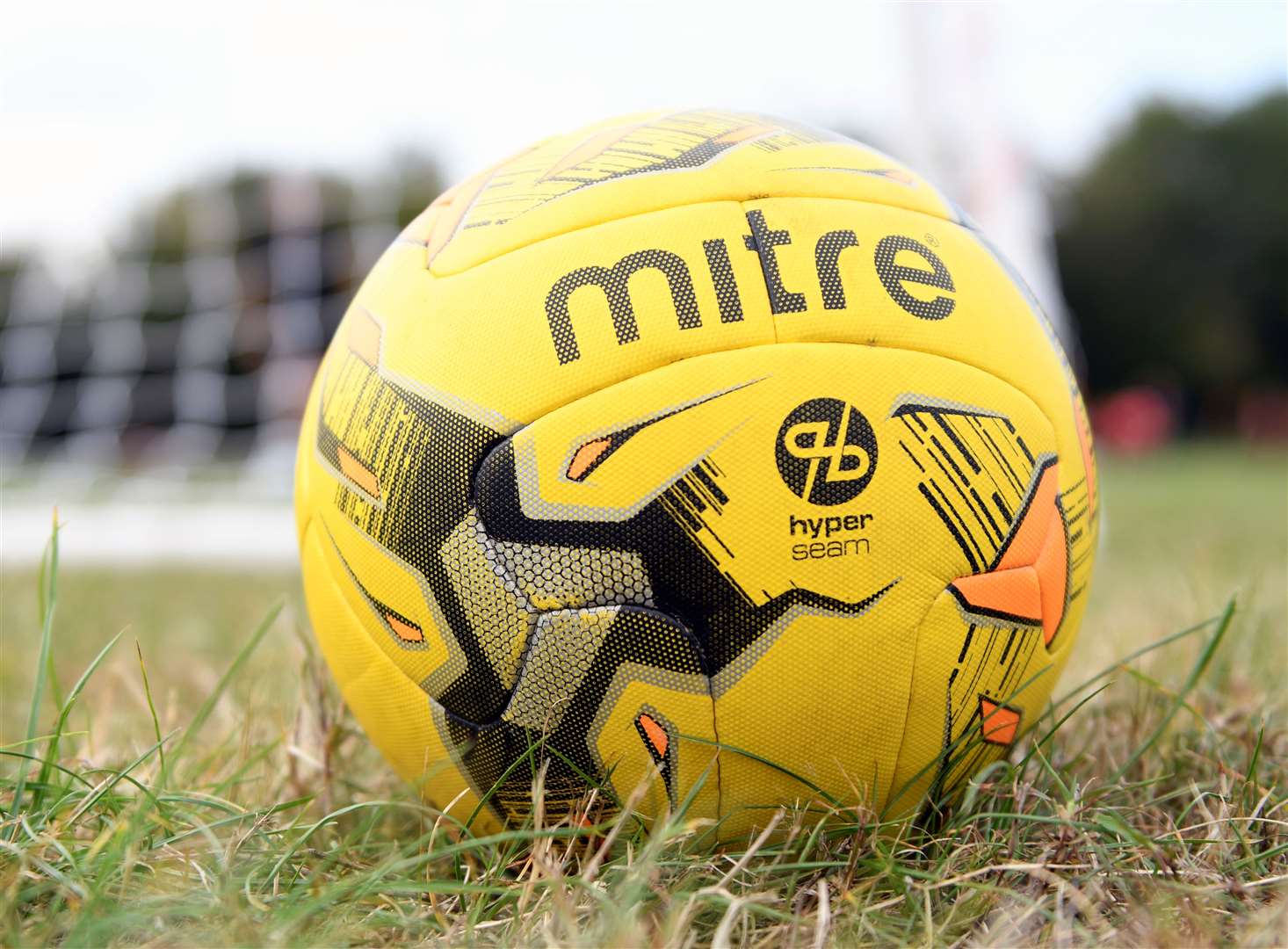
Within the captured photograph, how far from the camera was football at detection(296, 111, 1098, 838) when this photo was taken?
1.24 m

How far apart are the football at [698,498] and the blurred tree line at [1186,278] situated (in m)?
27.4

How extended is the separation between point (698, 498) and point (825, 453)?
15cm

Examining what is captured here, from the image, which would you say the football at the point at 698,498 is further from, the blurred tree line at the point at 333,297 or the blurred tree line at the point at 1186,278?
the blurred tree line at the point at 1186,278

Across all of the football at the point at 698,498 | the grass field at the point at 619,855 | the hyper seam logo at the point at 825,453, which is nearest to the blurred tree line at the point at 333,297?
the grass field at the point at 619,855

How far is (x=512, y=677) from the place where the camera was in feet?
4.22

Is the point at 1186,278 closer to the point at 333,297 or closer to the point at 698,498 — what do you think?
the point at 333,297

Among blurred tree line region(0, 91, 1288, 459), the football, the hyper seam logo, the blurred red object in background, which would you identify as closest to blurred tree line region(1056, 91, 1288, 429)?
blurred tree line region(0, 91, 1288, 459)

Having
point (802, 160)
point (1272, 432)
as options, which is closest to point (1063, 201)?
point (1272, 432)

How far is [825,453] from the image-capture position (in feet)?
4.08

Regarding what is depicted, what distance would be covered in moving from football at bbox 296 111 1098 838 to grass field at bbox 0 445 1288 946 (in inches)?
3.5

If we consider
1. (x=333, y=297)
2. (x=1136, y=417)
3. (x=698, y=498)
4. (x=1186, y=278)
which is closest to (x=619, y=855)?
→ (x=698, y=498)

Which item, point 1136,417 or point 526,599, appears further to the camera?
point 1136,417

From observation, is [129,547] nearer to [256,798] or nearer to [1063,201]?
[256,798]

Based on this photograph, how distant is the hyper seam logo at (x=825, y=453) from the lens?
123 centimetres
